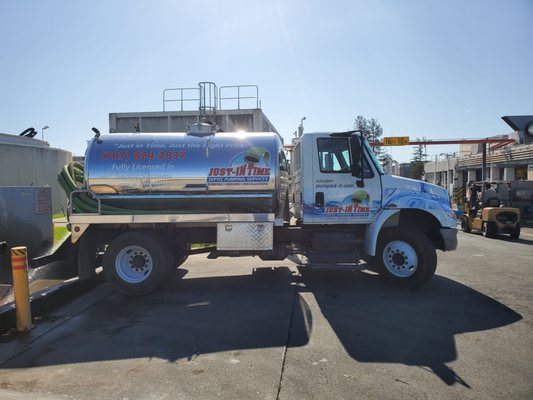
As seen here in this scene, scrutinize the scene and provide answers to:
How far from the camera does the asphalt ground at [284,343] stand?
A: 3.82 m

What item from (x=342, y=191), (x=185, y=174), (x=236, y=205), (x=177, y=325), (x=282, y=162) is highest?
(x=282, y=162)

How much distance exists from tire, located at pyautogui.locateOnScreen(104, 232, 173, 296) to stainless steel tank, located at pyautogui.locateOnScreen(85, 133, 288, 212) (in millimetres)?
601

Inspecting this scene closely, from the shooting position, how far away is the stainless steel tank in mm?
7094

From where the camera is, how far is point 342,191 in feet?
24.5

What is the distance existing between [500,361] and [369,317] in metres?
1.75

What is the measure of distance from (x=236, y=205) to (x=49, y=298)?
3.25 metres

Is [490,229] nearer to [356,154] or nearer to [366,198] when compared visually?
[366,198]

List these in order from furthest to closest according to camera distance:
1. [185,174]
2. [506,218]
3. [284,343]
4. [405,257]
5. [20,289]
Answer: [506,218] → [405,257] → [185,174] → [20,289] → [284,343]

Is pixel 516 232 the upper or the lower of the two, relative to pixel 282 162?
lower

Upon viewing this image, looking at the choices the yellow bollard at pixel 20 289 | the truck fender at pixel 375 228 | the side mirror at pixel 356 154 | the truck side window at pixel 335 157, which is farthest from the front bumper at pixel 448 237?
the yellow bollard at pixel 20 289

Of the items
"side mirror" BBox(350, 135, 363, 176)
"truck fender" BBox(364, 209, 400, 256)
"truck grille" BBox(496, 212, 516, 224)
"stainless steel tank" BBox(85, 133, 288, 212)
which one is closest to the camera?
"stainless steel tank" BBox(85, 133, 288, 212)

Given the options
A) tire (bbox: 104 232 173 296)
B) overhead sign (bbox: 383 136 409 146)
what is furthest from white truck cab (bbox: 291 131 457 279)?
overhead sign (bbox: 383 136 409 146)

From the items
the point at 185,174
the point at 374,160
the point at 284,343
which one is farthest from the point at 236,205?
the point at 284,343

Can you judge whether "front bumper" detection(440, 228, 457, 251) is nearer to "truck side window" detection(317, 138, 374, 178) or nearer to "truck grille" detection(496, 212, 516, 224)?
"truck side window" detection(317, 138, 374, 178)
